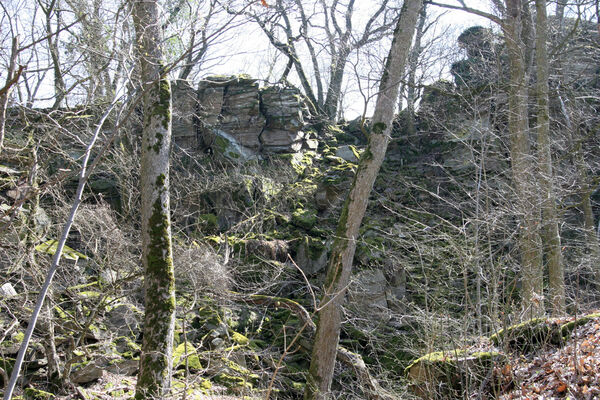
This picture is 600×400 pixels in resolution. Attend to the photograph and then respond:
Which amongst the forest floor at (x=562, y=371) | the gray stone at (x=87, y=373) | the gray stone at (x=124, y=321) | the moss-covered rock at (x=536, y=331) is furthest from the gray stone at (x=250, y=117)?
the forest floor at (x=562, y=371)

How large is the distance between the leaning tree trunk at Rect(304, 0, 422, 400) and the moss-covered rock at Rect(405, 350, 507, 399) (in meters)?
1.34

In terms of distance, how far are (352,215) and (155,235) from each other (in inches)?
125

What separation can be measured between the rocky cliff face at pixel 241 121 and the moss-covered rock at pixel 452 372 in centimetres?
1079

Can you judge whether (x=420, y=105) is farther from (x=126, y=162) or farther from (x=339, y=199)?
(x=126, y=162)

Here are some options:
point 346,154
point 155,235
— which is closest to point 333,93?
point 346,154

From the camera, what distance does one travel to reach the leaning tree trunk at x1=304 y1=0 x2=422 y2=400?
23.0 feet

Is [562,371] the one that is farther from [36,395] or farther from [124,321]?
[124,321]

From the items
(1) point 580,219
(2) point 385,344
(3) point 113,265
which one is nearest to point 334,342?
(2) point 385,344

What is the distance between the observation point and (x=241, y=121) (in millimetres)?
16250

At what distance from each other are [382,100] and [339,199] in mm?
6698

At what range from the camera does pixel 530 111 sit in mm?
15125

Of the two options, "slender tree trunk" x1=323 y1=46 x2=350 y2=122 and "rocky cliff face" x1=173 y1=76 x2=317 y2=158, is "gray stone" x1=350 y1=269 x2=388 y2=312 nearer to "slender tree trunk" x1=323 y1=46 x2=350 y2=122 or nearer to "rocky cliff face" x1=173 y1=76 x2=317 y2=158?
"rocky cliff face" x1=173 y1=76 x2=317 y2=158

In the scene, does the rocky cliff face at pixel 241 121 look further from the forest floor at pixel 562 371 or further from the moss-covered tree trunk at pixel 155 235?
the forest floor at pixel 562 371

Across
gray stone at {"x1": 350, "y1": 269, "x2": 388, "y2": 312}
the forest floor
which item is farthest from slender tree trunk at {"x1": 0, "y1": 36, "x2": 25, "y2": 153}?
gray stone at {"x1": 350, "y1": 269, "x2": 388, "y2": 312}
